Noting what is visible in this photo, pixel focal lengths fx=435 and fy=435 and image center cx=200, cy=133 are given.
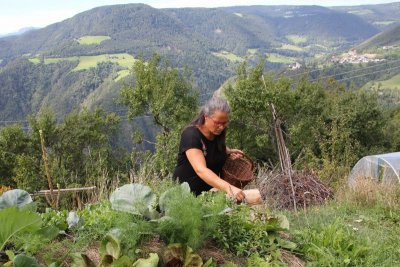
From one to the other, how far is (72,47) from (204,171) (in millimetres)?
200532

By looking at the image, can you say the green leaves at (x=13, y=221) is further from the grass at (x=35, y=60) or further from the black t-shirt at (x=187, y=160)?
the grass at (x=35, y=60)

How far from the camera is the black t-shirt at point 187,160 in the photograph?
357cm

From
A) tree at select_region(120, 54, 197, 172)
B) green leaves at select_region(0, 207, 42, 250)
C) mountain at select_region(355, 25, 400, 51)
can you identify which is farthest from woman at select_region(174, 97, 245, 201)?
mountain at select_region(355, 25, 400, 51)

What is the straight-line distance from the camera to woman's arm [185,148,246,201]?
305 centimetres

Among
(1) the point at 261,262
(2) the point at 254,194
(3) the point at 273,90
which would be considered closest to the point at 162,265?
(1) the point at 261,262

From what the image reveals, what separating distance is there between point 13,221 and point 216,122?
185cm

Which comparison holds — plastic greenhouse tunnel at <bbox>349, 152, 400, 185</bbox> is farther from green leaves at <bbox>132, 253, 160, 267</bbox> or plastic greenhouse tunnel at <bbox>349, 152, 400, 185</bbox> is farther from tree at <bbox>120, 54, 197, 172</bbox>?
tree at <bbox>120, 54, 197, 172</bbox>

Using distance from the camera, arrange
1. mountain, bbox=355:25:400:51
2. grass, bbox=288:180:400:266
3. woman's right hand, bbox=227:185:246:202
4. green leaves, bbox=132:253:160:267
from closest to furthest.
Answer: green leaves, bbox=132:253:160:267 < grass, bbox=288:180:400:266 < woman's right hand, bbox=227:185:246:202 < mountain, bbox=355:25:400:51

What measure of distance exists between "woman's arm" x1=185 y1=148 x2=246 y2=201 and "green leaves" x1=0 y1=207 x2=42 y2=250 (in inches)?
55.2

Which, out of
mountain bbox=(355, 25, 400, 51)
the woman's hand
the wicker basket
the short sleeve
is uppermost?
the short sleeve

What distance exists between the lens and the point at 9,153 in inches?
1155

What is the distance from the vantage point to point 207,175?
10.8ft

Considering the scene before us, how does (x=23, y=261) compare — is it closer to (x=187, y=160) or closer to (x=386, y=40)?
(x=187, y=160)

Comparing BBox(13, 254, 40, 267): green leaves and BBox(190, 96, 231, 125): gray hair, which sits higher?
BBox(190, 96, 231, 125): gray hair
